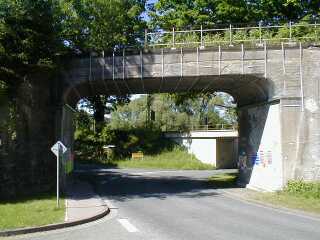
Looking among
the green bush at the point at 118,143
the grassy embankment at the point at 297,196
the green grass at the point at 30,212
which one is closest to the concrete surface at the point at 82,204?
the green grass at the point at 30,212

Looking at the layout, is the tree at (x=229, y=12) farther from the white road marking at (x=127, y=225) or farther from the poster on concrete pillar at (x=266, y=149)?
the white road marking at (x=127, y=225)

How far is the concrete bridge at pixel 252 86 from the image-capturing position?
22.7 metres

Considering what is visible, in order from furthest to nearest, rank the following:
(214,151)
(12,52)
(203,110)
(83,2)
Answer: (203,110), (214,151), (83,2), (12,52)

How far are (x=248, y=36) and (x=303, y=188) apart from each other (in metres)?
8.45

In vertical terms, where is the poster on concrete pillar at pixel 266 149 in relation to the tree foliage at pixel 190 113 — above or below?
below

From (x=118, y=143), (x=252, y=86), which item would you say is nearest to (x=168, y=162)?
(x=118, y=143)

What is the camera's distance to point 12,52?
20438mm

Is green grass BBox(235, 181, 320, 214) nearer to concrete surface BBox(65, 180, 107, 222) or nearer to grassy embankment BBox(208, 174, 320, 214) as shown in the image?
grassy embankment BBox(208, 174, 320, 214)

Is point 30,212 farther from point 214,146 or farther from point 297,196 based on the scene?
point 214,146

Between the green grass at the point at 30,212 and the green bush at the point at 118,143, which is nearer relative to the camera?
the green grass at the point at 30,212

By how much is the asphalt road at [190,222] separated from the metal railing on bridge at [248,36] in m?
7.37

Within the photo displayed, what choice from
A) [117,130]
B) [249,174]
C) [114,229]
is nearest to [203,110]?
[117,130]

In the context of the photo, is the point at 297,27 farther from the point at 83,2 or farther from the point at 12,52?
the point at 83,2

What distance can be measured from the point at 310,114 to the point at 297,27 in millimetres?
5211
